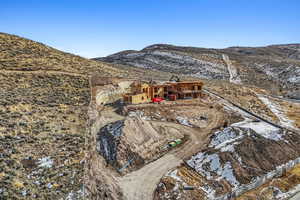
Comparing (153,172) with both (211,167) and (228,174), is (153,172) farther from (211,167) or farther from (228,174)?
(228,174)

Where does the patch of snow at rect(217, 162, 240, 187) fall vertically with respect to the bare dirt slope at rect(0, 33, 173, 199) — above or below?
below

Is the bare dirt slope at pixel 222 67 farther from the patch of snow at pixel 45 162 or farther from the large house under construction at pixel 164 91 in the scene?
the patch of snow at pixel 45 162

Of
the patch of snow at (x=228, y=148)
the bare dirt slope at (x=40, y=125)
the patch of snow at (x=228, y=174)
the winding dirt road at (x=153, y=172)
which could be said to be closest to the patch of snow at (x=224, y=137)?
the patch of snow at (x=228, y=148)

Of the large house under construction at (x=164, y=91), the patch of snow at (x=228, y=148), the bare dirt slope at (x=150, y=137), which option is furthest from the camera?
the large house under construction at (x=164, y=91)

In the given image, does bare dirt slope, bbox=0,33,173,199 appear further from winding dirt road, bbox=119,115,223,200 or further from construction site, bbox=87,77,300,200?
winding dirt road, bbox=119,115,223,200

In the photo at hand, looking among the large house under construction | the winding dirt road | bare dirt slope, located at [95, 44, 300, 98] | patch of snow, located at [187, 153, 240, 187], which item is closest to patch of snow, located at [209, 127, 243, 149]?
the winding dirt road

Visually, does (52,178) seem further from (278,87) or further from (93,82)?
(278,87)
